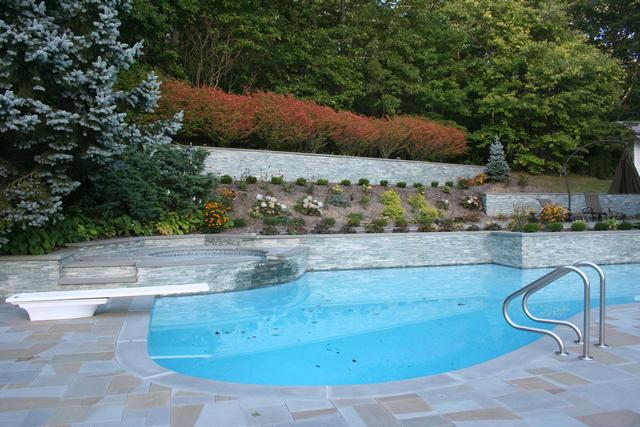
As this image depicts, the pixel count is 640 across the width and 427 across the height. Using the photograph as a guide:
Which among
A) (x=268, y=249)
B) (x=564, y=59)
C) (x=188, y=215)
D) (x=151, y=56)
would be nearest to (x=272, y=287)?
(x=268, y=249)

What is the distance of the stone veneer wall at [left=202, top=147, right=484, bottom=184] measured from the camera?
1639 cm

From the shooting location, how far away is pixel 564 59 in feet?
69.0

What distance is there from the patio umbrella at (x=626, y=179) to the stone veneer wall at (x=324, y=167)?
5.22 metres

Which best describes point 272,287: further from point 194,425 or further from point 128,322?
point 194,425

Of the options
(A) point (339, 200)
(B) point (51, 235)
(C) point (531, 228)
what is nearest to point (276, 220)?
(A) point (339, 200)

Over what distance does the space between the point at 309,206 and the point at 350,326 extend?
8.30m

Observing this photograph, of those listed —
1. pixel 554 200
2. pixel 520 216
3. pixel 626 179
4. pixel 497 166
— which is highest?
pixel 497 166

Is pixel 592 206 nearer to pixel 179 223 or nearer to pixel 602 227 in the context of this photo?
pixel 602 227

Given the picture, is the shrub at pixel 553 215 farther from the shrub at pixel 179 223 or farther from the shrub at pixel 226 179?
the shrub at pixel 179 223

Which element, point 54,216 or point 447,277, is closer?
point 54,216

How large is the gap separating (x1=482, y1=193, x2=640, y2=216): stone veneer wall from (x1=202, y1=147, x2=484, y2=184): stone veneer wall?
8.24 feet

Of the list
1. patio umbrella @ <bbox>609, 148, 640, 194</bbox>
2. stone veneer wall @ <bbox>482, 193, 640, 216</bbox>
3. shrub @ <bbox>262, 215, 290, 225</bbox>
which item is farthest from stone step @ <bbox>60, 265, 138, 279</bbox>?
patio umbrella @ <bbox>609, 148, 640, 194</bbox>

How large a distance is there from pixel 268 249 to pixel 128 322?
189 inches

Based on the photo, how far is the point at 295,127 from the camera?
17.6m
